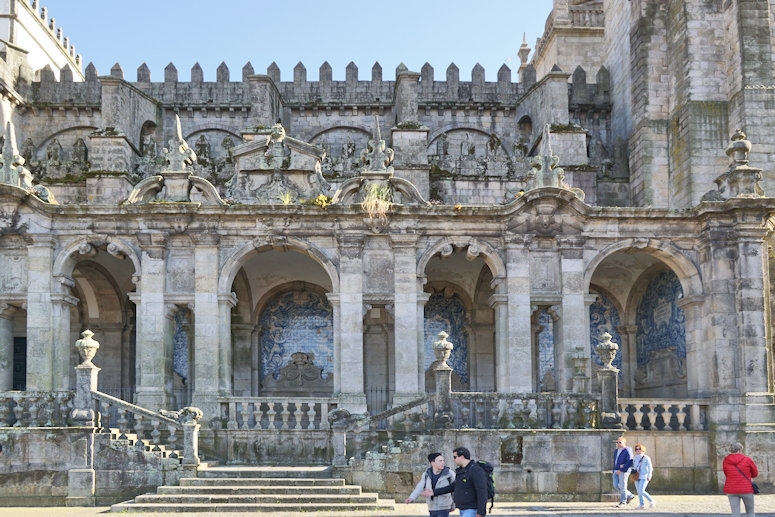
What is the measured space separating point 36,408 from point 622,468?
10.7 meters

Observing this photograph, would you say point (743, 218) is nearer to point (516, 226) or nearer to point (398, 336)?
point (516, 226)

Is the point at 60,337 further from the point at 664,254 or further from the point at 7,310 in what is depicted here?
the point at 664,254

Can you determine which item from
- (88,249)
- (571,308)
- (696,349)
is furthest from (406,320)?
(88,249)

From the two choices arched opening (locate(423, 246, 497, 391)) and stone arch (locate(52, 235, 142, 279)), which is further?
arched opening (locate(423, 246, 497, 391))

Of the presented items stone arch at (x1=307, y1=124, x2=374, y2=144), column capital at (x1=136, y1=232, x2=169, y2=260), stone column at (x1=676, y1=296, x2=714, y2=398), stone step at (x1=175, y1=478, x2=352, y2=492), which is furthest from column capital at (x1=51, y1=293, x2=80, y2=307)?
stone column at (x1=676, y1=296, x2=714, y2=398)

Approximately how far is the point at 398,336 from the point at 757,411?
738 centimetres

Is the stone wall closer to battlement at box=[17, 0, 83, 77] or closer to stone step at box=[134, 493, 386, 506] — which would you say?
stone step at box=[134, 493, 386, 506]

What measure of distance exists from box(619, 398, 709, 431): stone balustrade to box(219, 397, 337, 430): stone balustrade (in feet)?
19.7

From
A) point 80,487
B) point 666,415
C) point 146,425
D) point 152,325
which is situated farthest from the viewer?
point 152,325

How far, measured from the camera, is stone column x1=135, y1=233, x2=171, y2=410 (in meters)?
18.5

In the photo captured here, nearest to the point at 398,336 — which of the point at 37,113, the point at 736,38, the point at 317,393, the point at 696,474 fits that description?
the point at 317,393

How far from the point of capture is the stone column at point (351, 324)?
18.6 m

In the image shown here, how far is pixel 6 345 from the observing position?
19.0m

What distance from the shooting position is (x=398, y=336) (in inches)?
742
